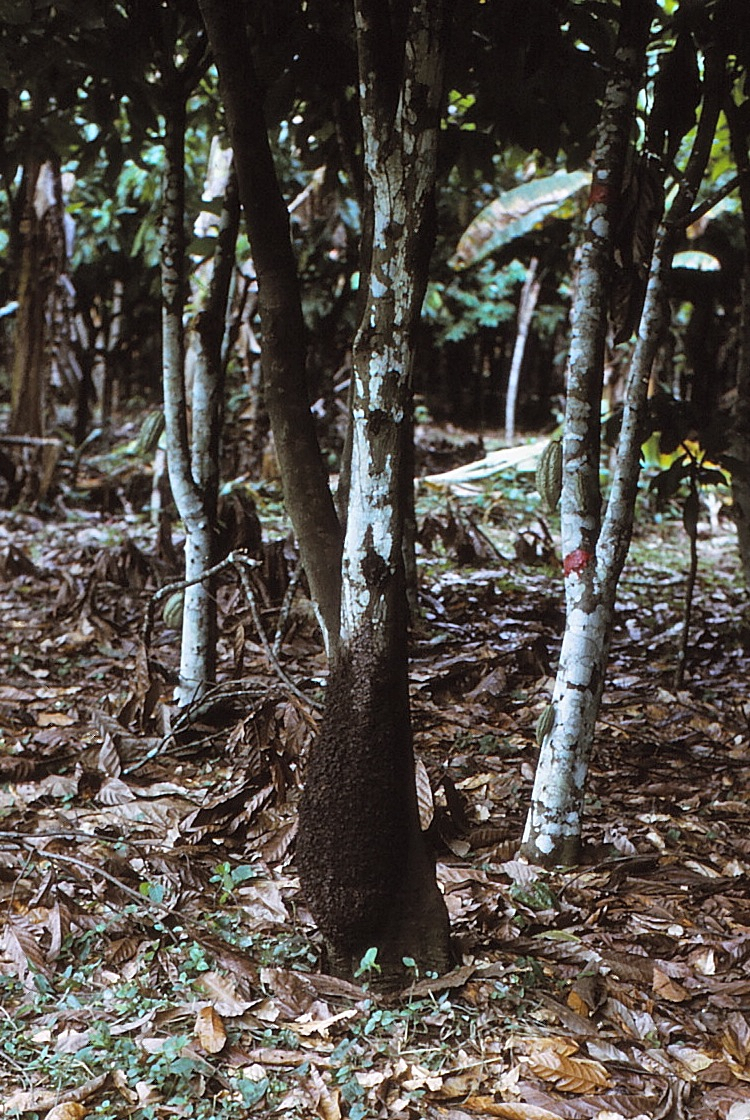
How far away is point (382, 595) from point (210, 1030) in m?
1.19

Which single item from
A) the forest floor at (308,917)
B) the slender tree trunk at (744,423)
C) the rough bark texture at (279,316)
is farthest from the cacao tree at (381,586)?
the slender tree trunk at (744,423)

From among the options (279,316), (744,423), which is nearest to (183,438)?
(279,316)

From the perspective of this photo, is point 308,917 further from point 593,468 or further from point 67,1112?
point 593,468

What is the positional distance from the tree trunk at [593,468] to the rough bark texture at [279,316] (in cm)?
77

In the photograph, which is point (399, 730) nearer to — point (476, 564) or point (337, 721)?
point (337, 721)

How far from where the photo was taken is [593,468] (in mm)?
3105

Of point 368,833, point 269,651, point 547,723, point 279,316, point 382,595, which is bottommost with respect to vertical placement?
point 368,833

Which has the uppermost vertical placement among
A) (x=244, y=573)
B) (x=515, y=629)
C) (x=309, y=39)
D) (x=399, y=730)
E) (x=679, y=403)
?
(x=309, y=39)

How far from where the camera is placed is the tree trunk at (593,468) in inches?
120

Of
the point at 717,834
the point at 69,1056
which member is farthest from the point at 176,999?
the point at 717,834

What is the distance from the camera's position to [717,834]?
3.59 metres

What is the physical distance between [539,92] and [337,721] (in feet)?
11.3

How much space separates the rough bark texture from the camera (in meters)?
3.19

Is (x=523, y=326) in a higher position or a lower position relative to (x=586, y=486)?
higher
